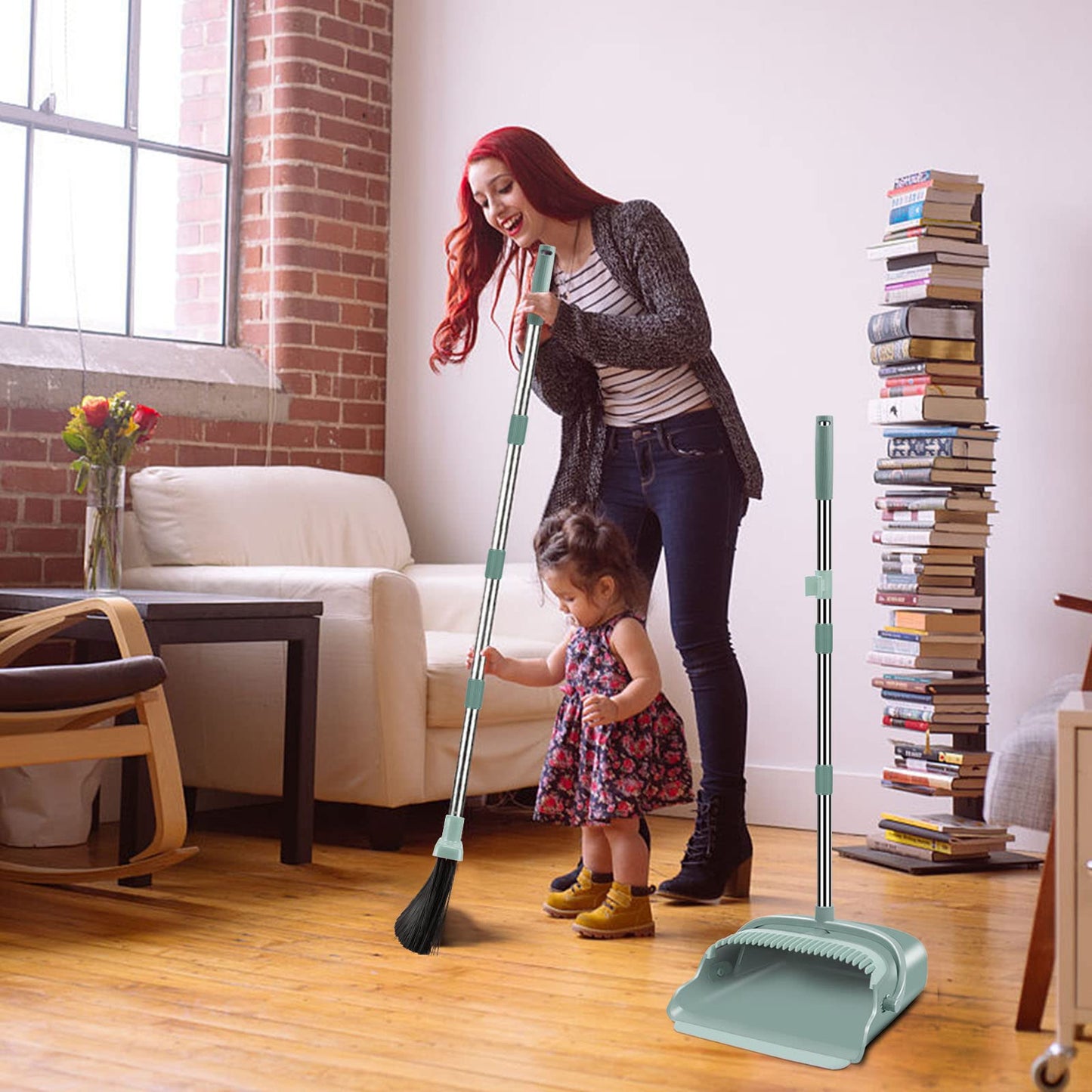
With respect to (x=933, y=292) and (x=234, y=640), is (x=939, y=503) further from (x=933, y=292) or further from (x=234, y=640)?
(x=234, y=640)

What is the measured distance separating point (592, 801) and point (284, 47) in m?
2.68

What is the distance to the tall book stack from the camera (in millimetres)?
3600

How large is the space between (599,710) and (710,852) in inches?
18.0

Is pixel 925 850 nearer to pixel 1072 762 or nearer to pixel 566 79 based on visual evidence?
pixel 1072 762

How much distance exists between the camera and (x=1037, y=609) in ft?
12.2

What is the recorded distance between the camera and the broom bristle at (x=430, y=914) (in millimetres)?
2656

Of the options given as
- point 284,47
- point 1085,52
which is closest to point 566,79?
point 284,47

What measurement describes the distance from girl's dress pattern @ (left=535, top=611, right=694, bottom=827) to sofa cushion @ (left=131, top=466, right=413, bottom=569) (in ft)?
4.46

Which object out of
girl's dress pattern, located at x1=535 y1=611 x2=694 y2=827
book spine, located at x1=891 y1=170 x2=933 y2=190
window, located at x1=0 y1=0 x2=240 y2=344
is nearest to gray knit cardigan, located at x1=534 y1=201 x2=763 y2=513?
girl's dress pattern, located at x1=535 y1=611 x2=694 y2=827

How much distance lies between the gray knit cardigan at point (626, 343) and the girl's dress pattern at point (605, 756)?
1.01 ft

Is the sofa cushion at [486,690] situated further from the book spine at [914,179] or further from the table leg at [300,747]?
the book spine at [914,179]

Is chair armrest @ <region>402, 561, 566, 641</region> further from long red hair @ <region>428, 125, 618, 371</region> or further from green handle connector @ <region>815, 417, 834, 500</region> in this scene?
green handle connector @ <region>815, 417, 834, 500</region>

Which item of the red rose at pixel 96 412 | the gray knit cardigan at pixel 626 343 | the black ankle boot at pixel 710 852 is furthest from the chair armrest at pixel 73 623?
the black ankle boot at pixel 710 852

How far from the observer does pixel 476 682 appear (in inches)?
106
